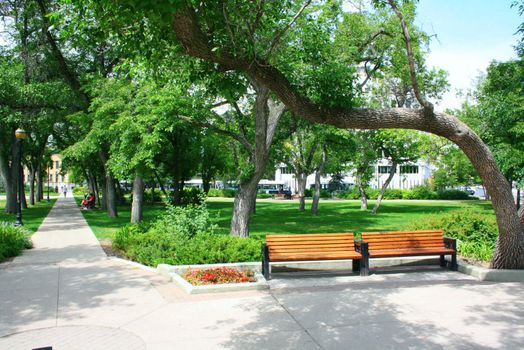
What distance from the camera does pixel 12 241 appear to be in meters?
11.9

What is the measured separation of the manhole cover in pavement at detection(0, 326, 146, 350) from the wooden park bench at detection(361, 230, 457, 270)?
5255mm

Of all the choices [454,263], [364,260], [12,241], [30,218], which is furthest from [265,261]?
[30,218]

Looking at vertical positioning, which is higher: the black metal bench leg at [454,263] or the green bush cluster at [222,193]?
the green bush cluster at [222,193]

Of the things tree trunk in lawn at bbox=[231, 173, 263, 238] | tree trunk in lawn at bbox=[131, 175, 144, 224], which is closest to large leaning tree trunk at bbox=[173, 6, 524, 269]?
tree trunk in lawn at bbox=[231, 173, 263, 238]

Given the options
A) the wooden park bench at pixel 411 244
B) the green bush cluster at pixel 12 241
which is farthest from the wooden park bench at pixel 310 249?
the green bush cluster at pixel 12 241

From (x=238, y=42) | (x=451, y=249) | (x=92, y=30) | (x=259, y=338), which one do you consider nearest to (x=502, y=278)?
(x=451, y=249)

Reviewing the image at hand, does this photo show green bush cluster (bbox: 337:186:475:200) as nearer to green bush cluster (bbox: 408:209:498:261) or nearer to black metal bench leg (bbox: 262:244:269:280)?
green bush cluster (bbox: 408:209:498:261)

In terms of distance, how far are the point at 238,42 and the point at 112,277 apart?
5.15 metres

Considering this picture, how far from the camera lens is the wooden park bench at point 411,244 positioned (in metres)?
9.47

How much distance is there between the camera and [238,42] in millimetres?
7734

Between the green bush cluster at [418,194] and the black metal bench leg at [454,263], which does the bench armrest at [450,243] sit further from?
the green bush cluster at [418,194]

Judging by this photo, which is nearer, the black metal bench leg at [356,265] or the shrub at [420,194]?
the black metal bench leg at [356,265]

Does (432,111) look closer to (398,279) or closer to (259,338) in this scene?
(398,279)

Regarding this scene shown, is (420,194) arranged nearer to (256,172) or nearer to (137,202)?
(137,202)
